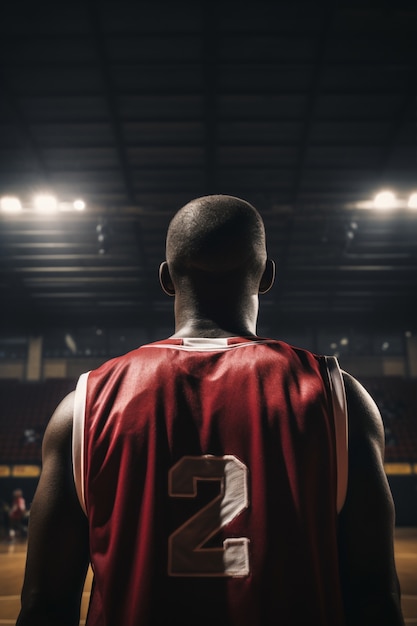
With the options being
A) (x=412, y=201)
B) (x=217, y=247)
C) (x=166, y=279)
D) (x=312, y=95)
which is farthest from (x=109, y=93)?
(x=217, y=247)

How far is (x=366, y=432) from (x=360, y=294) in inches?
569

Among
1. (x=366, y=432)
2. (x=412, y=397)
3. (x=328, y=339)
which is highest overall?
(x=328, y=339)

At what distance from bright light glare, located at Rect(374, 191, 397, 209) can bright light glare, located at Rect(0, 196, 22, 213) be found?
6.30m

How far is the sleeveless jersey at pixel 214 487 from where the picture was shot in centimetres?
100

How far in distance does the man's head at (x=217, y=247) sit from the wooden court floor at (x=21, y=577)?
13.0 ft

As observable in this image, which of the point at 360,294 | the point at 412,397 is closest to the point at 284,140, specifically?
the point at 360,294

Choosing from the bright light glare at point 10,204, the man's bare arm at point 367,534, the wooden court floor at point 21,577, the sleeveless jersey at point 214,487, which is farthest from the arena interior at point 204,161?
the sleeveless jersey at point 214,487

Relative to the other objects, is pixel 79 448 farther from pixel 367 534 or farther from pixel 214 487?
pixel 367 534

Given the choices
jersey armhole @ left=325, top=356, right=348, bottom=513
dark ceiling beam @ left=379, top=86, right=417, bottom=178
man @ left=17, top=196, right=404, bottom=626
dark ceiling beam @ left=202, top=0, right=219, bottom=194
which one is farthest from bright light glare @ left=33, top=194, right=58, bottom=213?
jersey armhole @ left=325, top=356, right=348, bottom=513

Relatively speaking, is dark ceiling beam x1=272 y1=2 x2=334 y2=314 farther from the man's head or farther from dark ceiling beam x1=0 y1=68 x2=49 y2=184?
the man's head

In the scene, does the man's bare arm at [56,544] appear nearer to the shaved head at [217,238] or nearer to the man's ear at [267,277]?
the shaved head at [217,238]

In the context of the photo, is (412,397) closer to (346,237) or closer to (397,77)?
(346,237)

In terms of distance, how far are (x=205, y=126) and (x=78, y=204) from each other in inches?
111

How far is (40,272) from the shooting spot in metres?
13.6
